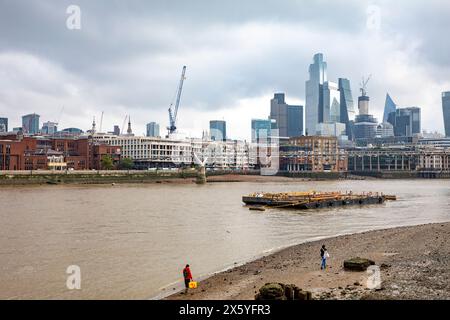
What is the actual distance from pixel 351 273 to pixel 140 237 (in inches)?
783

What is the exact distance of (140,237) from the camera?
4022cm

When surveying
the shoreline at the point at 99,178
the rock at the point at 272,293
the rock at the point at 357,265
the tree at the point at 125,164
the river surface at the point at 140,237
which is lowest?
the river surface at the point at 140,237

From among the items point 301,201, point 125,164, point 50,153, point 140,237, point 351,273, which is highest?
point 50,153

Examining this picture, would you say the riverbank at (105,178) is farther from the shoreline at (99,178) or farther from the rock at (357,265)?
the rock at (357,265)

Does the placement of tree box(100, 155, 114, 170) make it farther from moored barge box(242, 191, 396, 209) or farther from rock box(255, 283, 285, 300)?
rock box(255, 283, 285, 300)

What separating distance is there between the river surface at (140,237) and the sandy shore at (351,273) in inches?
88.9

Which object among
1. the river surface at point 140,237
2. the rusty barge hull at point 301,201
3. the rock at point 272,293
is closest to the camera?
the rock at point 272,293

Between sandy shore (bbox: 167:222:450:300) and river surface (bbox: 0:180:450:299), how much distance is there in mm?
2257

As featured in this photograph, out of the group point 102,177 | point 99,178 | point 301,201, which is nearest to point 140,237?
point 301,201

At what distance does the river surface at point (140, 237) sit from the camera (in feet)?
84.3

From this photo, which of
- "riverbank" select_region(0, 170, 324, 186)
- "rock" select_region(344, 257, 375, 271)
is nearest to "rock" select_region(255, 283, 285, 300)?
"rock" select_region(344, 257, 375, 271)

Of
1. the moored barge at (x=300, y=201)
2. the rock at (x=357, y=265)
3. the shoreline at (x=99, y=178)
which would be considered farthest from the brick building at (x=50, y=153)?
the rock at (x=357, y=265)

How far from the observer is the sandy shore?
68.4 feet

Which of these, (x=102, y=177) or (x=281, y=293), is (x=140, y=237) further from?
(x=102, y=177)
